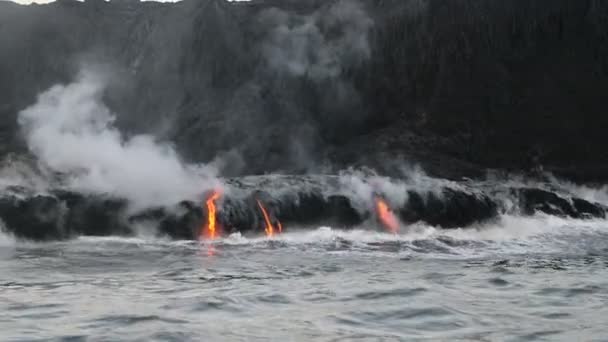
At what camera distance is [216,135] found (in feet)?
77.0

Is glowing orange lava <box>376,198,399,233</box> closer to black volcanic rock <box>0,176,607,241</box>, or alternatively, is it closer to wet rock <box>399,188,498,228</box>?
black volcanic rock <box>0,176,607,241</box>

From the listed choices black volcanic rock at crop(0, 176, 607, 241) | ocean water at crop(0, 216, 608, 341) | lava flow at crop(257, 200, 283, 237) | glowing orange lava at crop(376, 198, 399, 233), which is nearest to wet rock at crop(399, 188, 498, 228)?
black volcanic rock at crop(0, 176, 607, 241)

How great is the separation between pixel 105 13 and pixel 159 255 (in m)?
17.1

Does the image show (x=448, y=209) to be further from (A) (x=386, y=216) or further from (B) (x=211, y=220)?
(B) (x=211, y=220)

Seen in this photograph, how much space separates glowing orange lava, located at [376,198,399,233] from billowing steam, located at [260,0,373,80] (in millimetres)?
8716

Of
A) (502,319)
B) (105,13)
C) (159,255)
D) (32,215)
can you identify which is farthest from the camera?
(105,13)

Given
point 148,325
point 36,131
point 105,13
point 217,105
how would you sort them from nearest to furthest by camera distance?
point 148,325
point 36,131
point 217,105
point 105,13

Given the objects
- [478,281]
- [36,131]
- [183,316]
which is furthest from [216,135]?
[183,316]

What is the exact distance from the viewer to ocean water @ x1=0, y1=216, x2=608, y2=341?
668 centimetres

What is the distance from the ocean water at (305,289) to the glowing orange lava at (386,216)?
4.12ft

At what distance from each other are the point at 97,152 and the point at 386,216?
6.48 meters

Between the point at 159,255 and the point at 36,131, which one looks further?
the point at 36,131

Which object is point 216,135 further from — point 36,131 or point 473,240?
point 473,240

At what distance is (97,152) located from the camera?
A: 18.1 m
